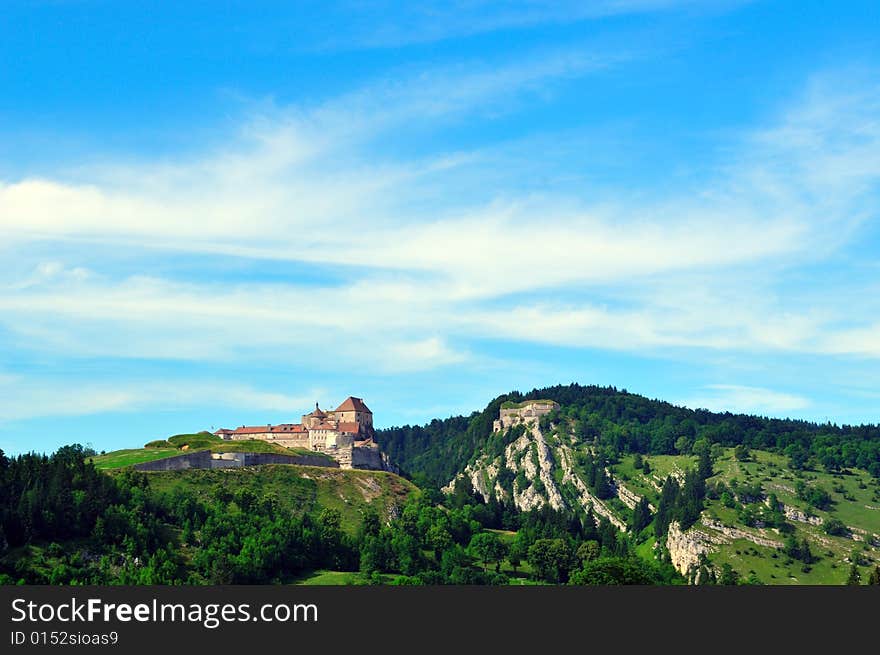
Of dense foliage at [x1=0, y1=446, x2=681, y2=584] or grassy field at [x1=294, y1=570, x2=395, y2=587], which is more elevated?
dense foliage at [x1=0, y1=446, x2=681, y2=584]

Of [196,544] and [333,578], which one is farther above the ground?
[196,544]

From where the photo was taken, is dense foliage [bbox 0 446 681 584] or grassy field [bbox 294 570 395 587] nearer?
dense foliage [bbox 0 446 681 584]

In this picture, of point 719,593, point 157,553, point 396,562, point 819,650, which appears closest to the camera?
point 819,650

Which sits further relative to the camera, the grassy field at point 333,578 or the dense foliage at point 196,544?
the grassy field at point 333,578

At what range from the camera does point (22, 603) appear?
3425 inches

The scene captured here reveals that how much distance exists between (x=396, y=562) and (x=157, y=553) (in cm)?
4426

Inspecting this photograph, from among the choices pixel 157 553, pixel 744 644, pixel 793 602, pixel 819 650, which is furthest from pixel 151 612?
pixel 157 553

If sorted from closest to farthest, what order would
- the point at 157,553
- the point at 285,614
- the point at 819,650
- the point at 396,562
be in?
the point at 819,650, the point at 285,614, the point at 157,553, the point at 396,562

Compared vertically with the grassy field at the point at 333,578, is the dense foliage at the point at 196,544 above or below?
above

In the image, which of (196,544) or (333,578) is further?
(333,578)

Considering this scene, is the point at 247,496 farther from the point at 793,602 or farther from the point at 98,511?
the point at 793,602

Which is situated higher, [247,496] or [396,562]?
[247,496]

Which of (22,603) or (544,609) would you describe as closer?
(22,603)

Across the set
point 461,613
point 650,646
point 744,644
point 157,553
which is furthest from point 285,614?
point 157,553
